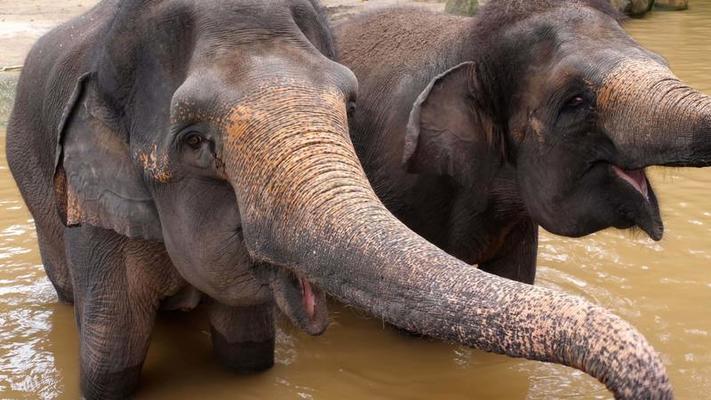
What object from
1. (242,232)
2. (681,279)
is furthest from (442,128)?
(681,279)

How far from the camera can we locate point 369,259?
1.91 meters

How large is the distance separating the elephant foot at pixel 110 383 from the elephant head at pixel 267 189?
640mm

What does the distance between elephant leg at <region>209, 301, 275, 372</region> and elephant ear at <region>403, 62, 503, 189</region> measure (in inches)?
29.5

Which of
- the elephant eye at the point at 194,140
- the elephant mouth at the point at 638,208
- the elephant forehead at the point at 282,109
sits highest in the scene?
the elephant forehead at the point at 282,109

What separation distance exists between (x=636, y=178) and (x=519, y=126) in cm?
42

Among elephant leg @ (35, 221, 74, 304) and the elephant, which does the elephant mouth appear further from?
elephant leg @ (35, 221, 74, 304)

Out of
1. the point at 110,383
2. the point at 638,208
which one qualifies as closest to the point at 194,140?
the point at 110,383

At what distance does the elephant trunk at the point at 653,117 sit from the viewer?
2736 millimetres

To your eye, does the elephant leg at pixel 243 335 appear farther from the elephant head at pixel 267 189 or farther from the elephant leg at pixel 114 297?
the elephant head at pixel 267 189

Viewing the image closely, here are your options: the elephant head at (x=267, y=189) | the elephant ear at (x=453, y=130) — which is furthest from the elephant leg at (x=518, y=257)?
the elephant head at (x=267, y=189)

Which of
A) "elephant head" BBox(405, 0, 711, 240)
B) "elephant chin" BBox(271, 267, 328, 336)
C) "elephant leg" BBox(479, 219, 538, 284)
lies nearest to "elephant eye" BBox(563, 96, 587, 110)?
"elephant head" BBox(405, 0, 711, 240)

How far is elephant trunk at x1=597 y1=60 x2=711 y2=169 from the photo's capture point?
2.74 metres

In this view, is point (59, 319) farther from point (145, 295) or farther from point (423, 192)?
point (423, 192)

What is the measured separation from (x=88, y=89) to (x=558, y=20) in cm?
146
